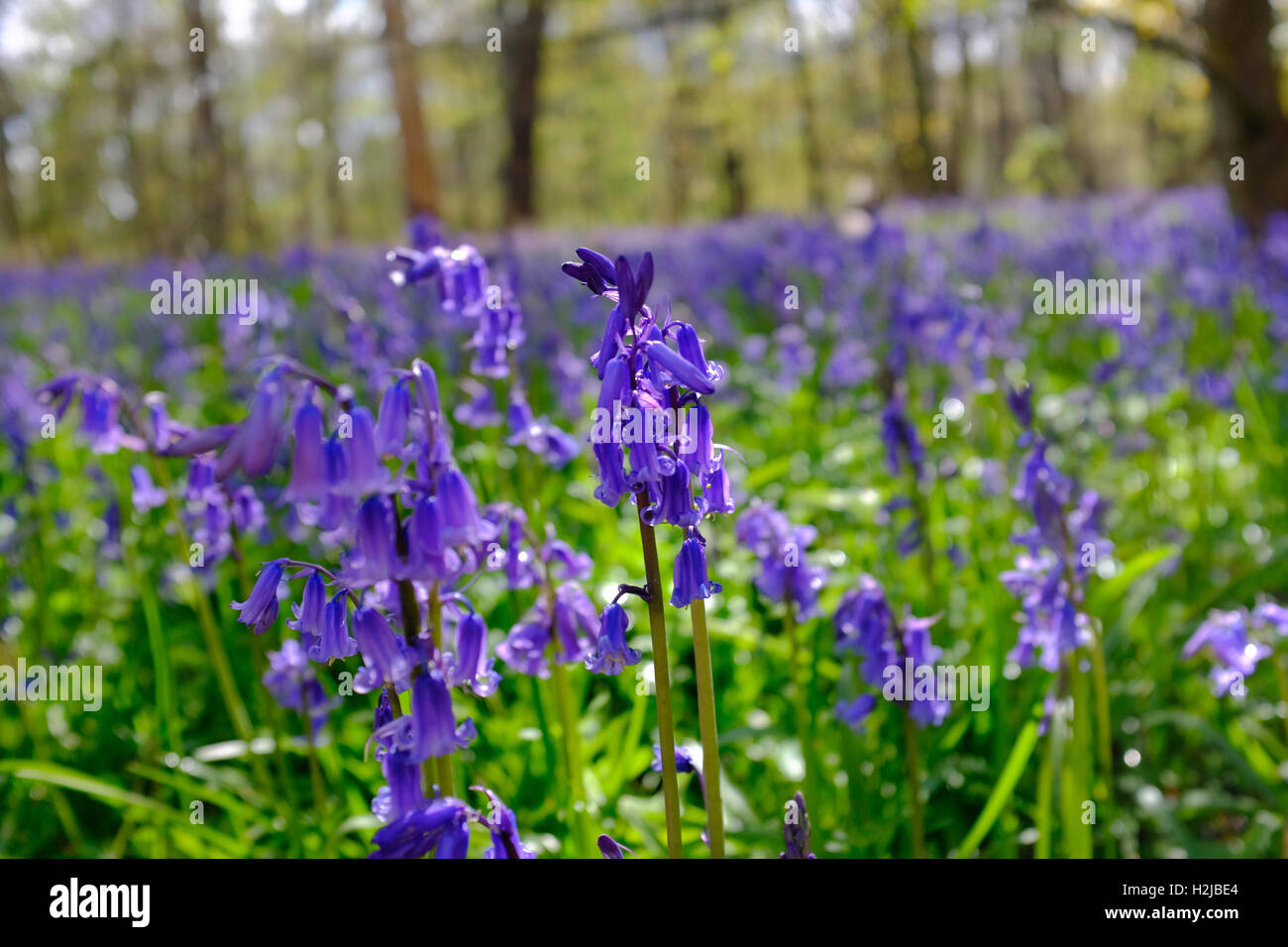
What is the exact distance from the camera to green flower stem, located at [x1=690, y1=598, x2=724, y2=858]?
118cm

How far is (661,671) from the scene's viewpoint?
114 centimetres

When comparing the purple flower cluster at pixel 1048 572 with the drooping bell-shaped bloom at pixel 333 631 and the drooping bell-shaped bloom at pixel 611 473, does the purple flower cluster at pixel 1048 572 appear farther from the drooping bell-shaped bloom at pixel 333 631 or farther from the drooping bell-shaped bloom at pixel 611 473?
the drooping bell-shaped bloom at pixel 333 631

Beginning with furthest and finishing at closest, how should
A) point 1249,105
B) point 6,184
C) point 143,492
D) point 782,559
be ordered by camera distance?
point 6,184 < point 1249,105 < point 143,492 < point 782,559

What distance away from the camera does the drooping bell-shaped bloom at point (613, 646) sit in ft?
3.79

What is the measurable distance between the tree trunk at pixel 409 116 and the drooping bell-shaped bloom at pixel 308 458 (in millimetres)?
7937

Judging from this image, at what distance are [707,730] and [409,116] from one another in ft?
30.4

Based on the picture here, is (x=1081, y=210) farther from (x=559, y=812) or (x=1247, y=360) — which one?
(x=559, y=812)

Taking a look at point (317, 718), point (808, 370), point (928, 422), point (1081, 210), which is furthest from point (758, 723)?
point (1081, 210)

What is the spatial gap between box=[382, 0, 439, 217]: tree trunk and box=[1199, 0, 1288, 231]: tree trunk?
233 inches

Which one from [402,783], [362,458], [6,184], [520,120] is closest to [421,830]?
[402,783]

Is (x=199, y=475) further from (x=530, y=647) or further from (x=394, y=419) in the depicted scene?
(x=394, y=419)

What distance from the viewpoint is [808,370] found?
535 centimetres

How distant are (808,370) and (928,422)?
3.45 feet

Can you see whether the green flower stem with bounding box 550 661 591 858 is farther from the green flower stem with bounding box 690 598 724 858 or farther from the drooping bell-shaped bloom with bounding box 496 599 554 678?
the green flower stem with bounding box 690 598 724 858
